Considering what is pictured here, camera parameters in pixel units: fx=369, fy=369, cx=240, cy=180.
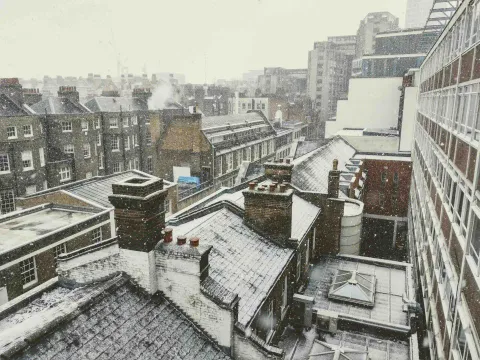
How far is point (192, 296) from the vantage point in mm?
9062

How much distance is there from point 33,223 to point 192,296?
68.8ft

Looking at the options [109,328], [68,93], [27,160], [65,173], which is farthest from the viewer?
[68,93]

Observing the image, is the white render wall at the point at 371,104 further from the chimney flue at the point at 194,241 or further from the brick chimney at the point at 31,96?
the chimney flue at the point at 194,241

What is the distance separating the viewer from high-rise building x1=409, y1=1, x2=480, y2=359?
9.61m

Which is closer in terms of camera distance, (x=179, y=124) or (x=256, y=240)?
(x=256, y=240)

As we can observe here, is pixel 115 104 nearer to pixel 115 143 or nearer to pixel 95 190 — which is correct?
pixel 115 143

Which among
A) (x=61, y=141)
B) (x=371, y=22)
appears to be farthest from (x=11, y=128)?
(x=371, y=22)

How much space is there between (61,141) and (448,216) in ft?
129

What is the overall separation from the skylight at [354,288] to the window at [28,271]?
56.4 ft

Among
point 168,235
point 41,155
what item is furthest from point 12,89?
point 168,235

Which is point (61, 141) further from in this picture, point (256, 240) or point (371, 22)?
point (371, 22)

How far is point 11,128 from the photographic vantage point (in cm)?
3538

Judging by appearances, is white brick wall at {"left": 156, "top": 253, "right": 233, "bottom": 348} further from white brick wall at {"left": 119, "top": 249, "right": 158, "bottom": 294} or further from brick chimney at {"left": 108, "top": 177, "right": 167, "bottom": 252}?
brick chimney at {"left": 108, "top": 177, "right": 167, "bottom": 252}

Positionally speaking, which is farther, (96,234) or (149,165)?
(149,165)
